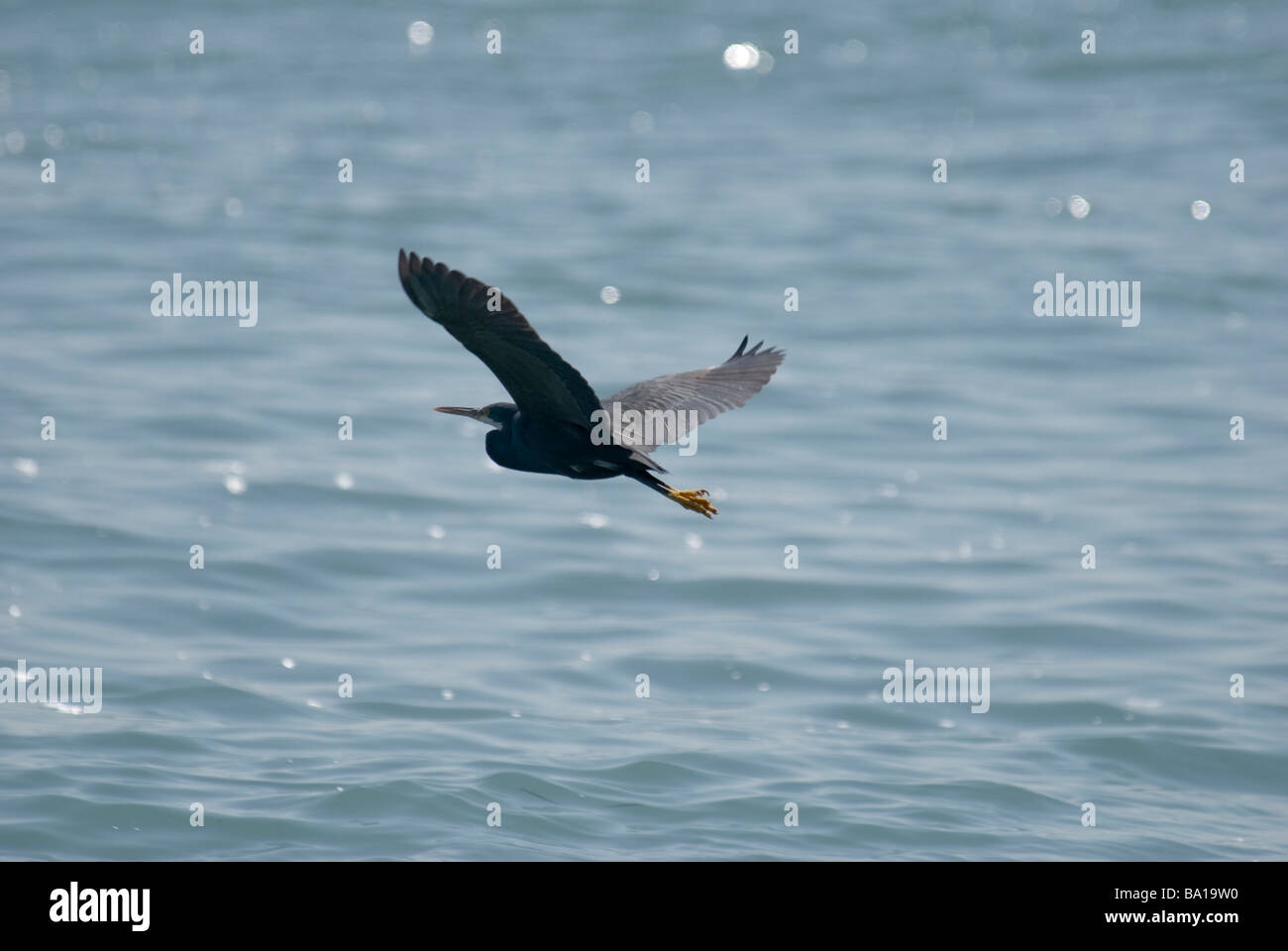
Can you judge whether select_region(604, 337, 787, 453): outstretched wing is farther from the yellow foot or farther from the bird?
the yellow foot

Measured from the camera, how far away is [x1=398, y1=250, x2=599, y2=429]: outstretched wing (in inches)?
246

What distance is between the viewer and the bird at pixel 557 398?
6.31 meters

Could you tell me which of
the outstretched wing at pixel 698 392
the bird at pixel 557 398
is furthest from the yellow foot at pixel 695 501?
the outstretched wing at pixel 698 392

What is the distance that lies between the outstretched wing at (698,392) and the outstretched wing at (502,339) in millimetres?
652

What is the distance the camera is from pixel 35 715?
986 cm

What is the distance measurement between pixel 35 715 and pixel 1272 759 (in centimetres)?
762

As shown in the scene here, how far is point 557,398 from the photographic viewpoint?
7.14 metres

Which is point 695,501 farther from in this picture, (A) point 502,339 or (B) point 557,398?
(A) point 502,339

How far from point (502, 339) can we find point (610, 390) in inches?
390

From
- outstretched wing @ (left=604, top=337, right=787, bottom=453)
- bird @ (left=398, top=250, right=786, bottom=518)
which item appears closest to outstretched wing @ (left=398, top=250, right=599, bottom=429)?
bird @ (left=398, top=250, right=786, bottom=518)

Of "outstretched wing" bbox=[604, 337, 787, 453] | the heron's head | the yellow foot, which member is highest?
"outstretched wing" bbox=[604, 337, 787, 453]

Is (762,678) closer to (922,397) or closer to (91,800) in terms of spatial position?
(91,800)

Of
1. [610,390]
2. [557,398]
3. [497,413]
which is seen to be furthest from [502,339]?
[610,390]

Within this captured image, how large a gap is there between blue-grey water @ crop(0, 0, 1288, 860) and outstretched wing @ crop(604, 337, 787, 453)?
7.22 ft
